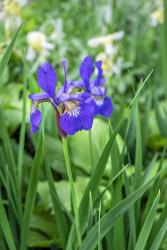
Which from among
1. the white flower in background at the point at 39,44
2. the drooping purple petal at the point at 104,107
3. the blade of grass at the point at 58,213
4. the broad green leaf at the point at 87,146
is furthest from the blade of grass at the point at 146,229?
the white flower in background at the point at 39,44

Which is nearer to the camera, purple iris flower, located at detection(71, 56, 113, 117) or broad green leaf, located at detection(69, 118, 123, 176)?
purple iris flower, located at detection(71, 56, 113, 117)

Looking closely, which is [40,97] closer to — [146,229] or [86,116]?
[86,116]

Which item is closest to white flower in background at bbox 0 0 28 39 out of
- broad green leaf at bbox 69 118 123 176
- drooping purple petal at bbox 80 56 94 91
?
broad green leaf at bbox 69 118 123 176

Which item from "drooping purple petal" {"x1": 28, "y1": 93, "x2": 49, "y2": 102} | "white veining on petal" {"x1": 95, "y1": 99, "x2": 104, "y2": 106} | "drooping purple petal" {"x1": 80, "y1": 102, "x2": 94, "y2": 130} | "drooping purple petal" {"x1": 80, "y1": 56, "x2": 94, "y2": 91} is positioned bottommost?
"white veining on petal" {"x1": 95, "y1": 99, "x2": 104, "y2": 106}

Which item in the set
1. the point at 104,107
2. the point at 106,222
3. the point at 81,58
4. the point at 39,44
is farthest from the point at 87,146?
the point at 81,58

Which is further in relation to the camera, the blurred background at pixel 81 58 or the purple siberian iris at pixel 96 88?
Answer: the blurred background at pixel 81 58

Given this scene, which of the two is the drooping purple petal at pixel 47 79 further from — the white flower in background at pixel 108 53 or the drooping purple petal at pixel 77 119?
the white flower in background at pixel 108 53

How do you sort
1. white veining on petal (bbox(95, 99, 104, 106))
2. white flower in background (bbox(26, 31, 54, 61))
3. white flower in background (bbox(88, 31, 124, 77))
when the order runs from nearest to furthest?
white veining on petal (bbox(95, 99, 104, 106)) → white flower in background (bbox(88, 31, 124, 77)) → white flower in background (bbox(26, 31, 54, 61))

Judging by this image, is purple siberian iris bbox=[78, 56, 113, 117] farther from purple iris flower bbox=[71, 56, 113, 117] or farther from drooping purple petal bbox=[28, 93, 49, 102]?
drooping purple petal bbox=[28, 93, 49, 102]
